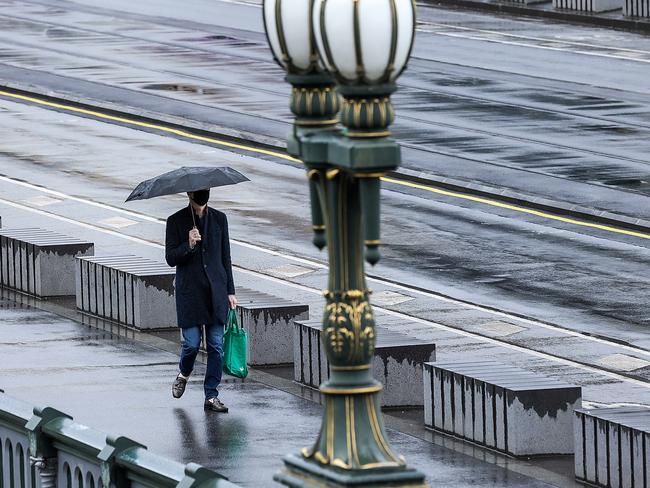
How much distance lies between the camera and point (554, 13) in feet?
167

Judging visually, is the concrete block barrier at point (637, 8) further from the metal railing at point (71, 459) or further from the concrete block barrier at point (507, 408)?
the metal railing at point (71, 459)

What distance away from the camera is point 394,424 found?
615 inches

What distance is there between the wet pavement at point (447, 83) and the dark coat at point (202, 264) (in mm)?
12402

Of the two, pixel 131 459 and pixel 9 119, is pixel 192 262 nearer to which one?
pixel 131 459

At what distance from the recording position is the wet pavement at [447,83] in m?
30.9

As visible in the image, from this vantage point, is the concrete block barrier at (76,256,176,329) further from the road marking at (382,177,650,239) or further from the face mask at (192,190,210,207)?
the road marking at (382,177,650,239)

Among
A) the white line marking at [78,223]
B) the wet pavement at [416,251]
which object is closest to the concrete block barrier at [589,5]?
the wet pavement at [416,251]

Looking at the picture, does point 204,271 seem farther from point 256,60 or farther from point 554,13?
point 554,13

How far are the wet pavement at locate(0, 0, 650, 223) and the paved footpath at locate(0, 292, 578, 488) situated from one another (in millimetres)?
10724

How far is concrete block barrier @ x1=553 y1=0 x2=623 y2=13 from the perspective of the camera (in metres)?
50.4

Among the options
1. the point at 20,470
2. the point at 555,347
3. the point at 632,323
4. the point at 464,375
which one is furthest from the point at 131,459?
the point at 632,323

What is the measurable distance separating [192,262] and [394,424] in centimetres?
216

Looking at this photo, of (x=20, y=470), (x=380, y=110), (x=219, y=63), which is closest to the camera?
(x=380, y=110)

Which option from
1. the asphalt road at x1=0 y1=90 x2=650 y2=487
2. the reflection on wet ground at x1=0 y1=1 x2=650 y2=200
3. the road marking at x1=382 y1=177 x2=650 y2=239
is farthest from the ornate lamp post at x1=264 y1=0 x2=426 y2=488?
the reflection on wet ground at x1=0 y1=1 x2=650 y2=200
